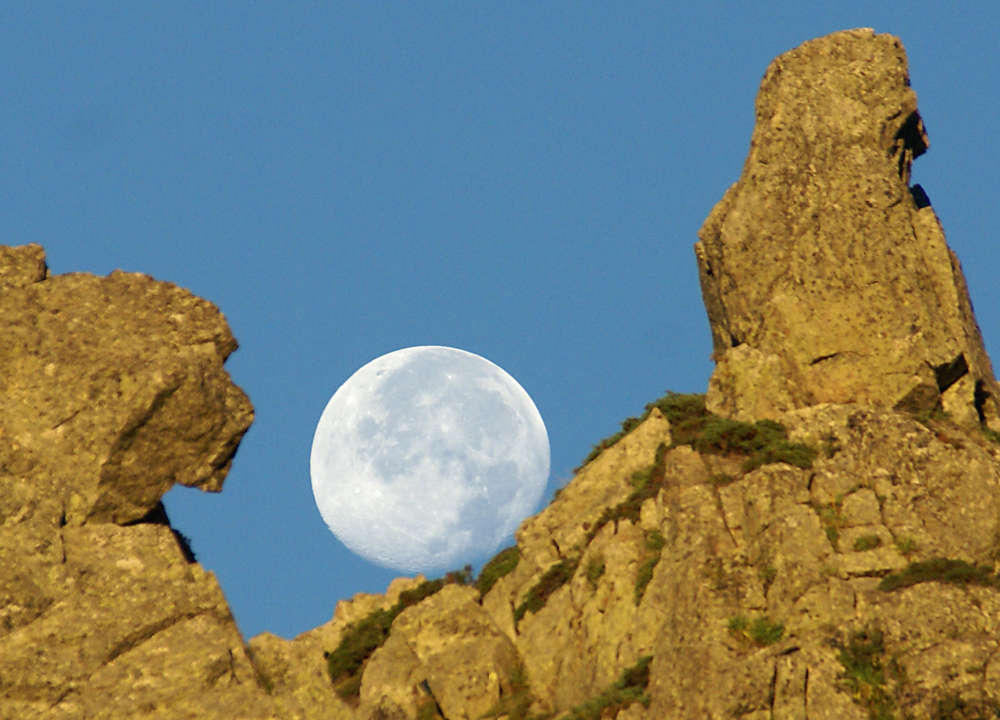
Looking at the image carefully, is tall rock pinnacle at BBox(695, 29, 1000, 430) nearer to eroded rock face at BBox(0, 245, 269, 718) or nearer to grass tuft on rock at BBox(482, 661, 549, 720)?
grass tuft on rock at BBox(482, 661, 549, 720)

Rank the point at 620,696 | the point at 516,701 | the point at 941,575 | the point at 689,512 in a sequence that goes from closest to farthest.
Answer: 1. the point at 941,575
2. the point at 620,696
3. the point at 689,512
4. the point at 516,701

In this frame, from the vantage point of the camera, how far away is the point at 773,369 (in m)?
65.7

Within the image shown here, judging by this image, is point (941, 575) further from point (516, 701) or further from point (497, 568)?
point (497, 568)

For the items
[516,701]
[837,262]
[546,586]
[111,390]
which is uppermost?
[837,262]

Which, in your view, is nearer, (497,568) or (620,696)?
(620,696)

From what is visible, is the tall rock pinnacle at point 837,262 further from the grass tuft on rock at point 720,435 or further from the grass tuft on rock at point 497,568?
the grass tuft on rock at point 497,568

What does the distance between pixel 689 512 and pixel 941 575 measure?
26.7ft

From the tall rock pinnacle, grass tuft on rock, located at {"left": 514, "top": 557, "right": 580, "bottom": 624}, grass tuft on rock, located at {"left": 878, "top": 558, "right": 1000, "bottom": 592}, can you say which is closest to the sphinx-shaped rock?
grass tuft on rock, located at {"left": 878, "top": 558, "right": 1000, "bottom": 592}

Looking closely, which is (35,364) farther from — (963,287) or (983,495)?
(963,287)

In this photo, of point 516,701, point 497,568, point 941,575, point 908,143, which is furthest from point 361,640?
point 908,143

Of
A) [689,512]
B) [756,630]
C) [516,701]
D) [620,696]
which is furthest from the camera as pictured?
[516,701]

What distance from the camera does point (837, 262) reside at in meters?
66.1

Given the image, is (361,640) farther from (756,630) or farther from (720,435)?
(756,630)

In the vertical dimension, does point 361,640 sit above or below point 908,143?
below
